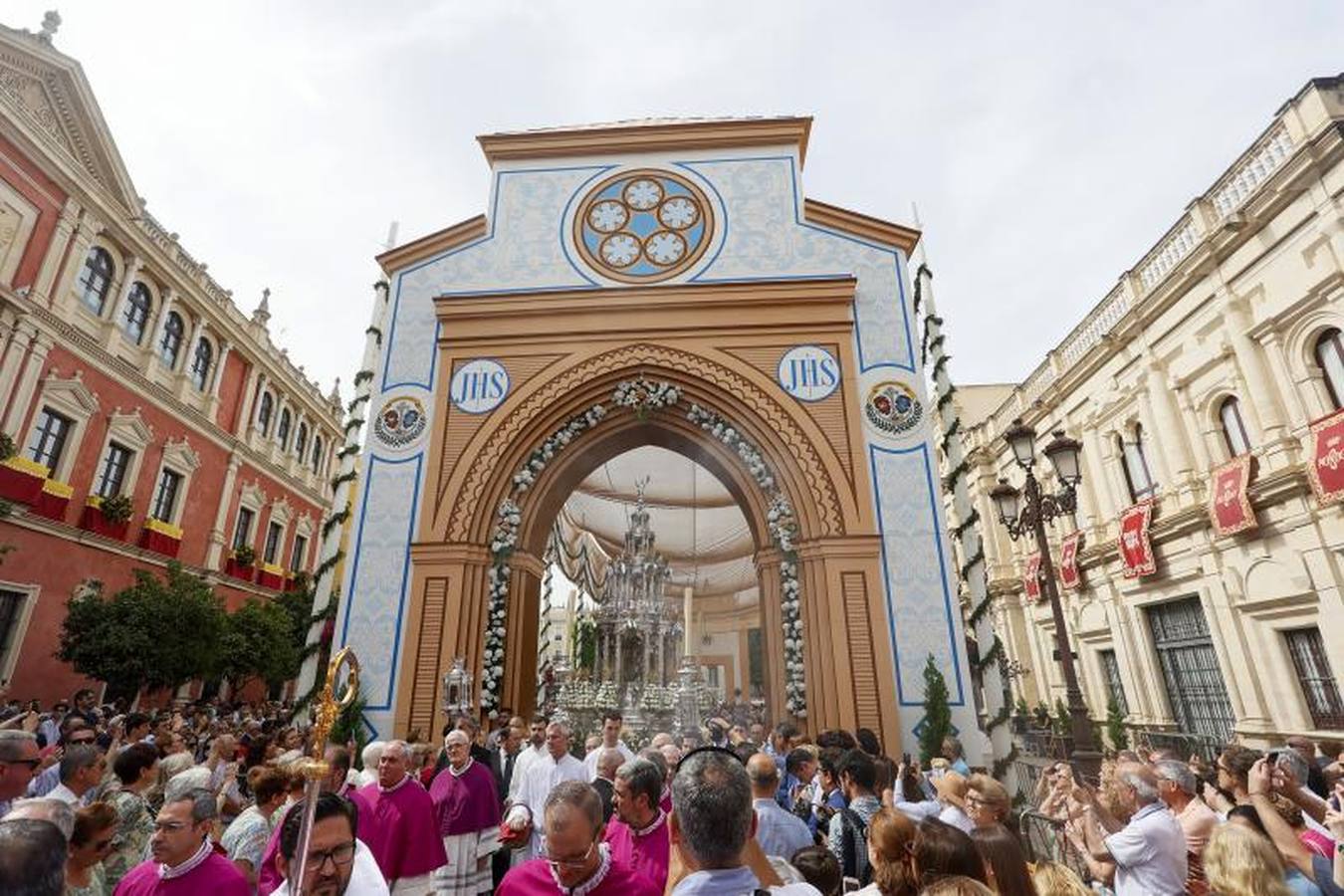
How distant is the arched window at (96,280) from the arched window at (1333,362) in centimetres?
2849

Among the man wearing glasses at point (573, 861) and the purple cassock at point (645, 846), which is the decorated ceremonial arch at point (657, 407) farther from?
the man wearing glasses at point (573, 861)

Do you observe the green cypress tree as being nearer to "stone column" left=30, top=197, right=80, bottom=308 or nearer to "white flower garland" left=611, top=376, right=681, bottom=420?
"white flower garland" left=611, top=376, right=681, bottom=420

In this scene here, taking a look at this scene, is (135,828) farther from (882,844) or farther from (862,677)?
(862,677)

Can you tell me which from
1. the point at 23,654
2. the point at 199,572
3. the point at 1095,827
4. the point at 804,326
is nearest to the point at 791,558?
the point at 804,326

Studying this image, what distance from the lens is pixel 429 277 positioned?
12.7m

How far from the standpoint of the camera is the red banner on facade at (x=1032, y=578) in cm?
2127

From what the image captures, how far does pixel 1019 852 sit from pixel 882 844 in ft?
1.68

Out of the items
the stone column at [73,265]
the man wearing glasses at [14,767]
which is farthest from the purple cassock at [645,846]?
the stone column at [73,265]

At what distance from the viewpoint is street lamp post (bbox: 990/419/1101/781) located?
7461mm

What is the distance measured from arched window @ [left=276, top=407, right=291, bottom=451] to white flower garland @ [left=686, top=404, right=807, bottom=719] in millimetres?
22375

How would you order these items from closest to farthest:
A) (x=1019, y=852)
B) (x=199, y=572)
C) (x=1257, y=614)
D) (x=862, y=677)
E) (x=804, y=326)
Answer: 1. (x=1019, y=852)
2. (x=862, y=677)
3. (x=804, y=326)
4. (x=1257, y=614)
5. (x=199, y=572)

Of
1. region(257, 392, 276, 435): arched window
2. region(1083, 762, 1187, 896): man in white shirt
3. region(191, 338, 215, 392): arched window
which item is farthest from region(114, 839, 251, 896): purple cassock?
region(257, 392, 276, 435): arched window

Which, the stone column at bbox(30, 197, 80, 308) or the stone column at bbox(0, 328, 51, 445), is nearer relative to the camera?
the stone column at bbox(0, 328, 51, 445)

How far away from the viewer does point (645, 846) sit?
321 centimetres
